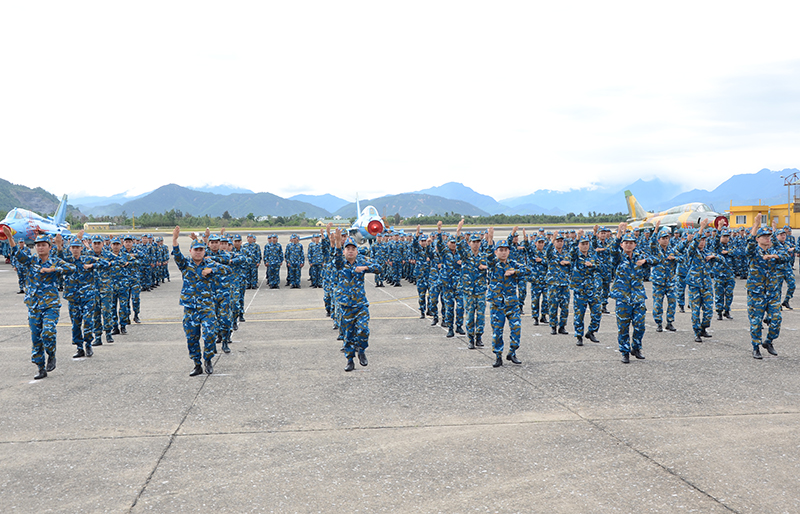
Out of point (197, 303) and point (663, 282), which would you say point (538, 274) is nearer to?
point (663, 282)

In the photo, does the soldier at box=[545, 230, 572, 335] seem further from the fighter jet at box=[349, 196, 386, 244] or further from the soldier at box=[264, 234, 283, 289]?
the fighter jet at box=[349, 196, 386, 244]

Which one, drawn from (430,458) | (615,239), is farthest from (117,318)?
(615,239)

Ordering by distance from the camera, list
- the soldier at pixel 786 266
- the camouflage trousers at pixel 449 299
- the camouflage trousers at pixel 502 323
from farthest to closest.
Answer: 1. the camouflage trousers at pixel 449 299
2. the soldier at pixel 786 266
3. the camouflage trousers at pixel 502 323

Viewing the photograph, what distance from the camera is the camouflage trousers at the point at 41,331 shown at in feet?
24.3

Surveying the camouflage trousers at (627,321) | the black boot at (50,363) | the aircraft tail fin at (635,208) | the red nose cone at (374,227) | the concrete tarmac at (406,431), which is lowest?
the concrete tarmac at (406,431)

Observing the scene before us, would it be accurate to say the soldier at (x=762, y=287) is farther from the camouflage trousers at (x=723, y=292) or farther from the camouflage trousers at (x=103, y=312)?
the camouflage trousers at (x=103, y=312)

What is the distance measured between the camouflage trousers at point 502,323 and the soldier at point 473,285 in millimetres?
956

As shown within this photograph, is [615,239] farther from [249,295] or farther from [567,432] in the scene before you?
[249,295]

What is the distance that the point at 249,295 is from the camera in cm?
1806

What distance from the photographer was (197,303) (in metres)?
7.39

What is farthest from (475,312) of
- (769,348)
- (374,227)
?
(374,227)

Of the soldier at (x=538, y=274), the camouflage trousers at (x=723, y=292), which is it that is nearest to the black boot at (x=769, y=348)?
the camouflage trousers at (x=723, y=292)

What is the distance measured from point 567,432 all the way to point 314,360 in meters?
4.47

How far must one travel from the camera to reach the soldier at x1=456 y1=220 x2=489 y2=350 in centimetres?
888
